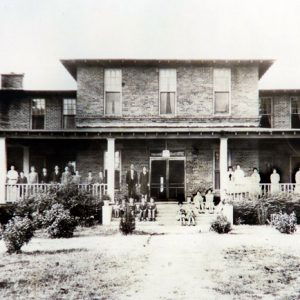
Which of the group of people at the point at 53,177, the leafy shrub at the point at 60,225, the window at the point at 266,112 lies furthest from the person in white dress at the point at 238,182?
the leafy shrub at the point at 60,225

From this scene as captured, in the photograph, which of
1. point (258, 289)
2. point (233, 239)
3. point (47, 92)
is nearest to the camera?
point (258, 289)

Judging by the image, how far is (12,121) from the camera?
77.0 ft

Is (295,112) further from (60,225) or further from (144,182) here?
(60,225)

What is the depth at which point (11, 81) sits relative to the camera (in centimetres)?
2388

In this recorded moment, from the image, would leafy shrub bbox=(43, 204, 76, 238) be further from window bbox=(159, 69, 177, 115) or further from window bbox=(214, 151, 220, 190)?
window bbox=(159, 69, 177, 115)

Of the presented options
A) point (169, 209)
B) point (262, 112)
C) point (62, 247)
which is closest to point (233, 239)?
point (62, 247)

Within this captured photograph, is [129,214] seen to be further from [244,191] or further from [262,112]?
[262,112]

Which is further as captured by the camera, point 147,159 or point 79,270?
point 147,159

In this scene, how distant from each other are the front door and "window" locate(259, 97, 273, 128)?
17.7 ft

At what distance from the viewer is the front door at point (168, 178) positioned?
69.8 ft

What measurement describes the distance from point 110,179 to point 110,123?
426cm

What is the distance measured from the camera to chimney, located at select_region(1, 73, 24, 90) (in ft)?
78.1

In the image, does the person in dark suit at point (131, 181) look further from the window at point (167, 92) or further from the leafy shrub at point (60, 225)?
the leafy shrub at point (60, 225)

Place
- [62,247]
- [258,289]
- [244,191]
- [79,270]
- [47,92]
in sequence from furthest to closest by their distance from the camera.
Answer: [47,92] < [244,191] < [62,247] < [79,270] < [258,289]
